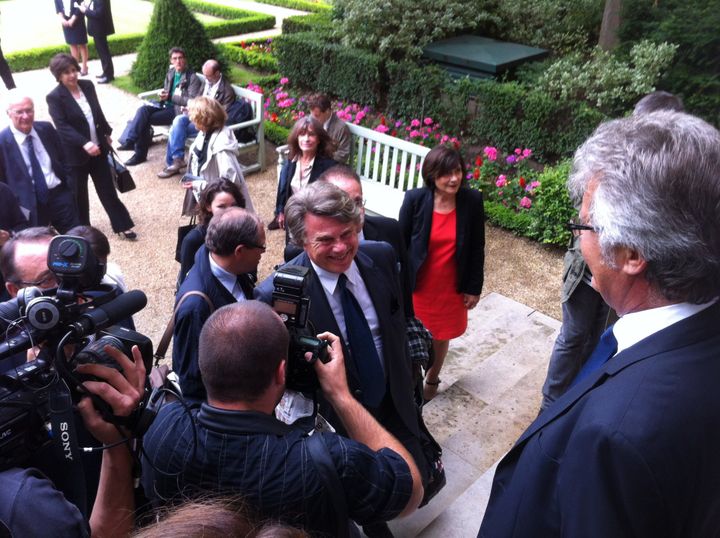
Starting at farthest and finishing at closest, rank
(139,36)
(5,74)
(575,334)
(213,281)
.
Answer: (139,36) < (5,74) < (575,334) < (213,281)

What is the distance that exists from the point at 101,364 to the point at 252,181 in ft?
22.1

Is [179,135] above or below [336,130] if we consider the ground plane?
below

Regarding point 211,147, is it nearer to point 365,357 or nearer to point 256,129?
Answer: point 256,129

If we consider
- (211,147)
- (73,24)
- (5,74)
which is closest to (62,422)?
(211,147)

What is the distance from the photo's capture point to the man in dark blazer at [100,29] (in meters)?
12.2

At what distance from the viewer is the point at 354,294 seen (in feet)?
8.87

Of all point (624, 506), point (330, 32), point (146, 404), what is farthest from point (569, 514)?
point (330, 32)

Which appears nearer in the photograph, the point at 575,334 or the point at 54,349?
the point at 54,349

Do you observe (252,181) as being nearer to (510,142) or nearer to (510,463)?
(510,142)

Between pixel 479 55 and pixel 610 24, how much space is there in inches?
83.4

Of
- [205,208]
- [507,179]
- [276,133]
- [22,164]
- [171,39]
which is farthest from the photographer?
[171,39]

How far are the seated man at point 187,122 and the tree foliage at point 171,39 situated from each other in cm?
225

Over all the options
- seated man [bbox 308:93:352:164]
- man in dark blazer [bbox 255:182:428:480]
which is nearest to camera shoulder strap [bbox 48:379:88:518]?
man in dark blazer [bbox 255:182:428:480]

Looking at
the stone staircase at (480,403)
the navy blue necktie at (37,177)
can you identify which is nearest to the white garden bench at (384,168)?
the stone staircase at (480,403)
